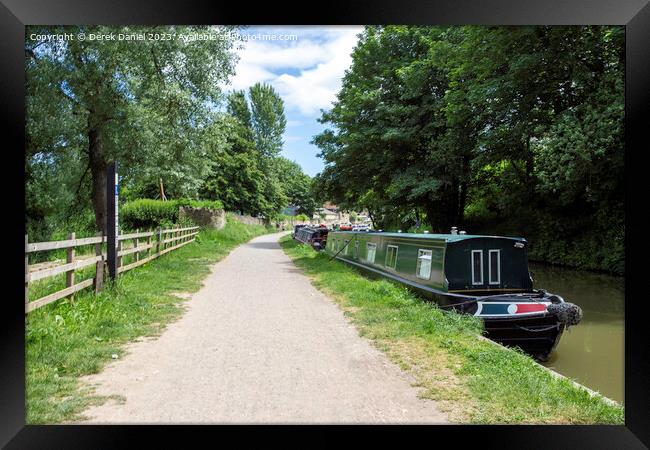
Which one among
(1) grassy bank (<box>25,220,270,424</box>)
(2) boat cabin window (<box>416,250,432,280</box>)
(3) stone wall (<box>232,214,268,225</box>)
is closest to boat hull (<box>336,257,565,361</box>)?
(2) boat cabin window (<box>416,250,432,280</box>)

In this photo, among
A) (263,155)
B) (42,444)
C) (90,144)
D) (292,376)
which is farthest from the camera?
(263,155)

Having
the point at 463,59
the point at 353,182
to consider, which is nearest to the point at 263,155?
the point at 353,182

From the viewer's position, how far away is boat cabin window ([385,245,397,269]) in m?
10.6

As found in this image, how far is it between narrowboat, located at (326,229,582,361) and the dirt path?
79.1 inches

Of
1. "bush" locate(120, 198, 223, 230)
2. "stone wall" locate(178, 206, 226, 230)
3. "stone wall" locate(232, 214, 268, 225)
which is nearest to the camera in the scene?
"bush" locate(120, 198, 223, 230)

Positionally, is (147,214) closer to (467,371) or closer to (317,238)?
(317,238)

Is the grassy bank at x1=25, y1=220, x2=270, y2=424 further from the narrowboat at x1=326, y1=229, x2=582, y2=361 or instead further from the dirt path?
the narrowboat at x1=326, y1=229, x2=582, y2=361

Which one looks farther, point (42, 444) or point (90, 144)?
point (90, 144)

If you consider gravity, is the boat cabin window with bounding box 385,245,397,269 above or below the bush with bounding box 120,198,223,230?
below

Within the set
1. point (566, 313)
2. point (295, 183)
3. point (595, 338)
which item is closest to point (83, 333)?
point (566, 313)

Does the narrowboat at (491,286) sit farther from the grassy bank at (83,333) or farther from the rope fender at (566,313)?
the grassy bank at (83,333)

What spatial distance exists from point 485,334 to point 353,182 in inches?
566

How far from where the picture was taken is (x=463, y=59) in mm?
14344
